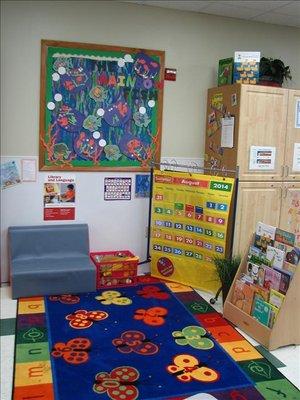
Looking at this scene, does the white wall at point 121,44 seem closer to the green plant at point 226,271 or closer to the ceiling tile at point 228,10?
the ceiling tile at point 228,10

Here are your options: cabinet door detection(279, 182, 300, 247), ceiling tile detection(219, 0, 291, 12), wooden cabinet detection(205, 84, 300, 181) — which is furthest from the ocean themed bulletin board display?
cabinet door detection(279, 182, 300, 247)

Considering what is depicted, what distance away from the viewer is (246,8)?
4180 mm

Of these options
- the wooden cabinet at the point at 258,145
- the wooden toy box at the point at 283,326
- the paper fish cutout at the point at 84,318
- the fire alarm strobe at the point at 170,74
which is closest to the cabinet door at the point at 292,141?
the wooden cabinet at the point at 258,145

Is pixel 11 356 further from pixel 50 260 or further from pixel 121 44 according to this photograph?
pixel 121 44

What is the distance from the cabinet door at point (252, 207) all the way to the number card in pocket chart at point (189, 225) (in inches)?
13.8

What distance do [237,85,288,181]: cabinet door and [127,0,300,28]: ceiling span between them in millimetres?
771

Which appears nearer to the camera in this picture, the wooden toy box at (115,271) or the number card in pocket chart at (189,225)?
the number card in pocket chart at (189,225)

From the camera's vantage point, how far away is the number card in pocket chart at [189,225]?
388 cm

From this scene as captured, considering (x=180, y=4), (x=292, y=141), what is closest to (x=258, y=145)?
(x=292, y=141)

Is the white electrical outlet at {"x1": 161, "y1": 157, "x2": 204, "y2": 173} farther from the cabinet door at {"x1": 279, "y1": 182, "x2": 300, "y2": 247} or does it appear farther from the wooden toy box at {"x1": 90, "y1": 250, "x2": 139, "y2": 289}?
the wooden toy box at {"x1": 90, "y1": 250, "x2": 139, "y2": 289}

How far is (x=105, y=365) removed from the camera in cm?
277

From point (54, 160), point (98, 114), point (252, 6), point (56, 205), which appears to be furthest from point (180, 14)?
point (56, 205)

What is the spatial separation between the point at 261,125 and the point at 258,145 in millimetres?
189

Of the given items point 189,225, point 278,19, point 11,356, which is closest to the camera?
point 11,356
